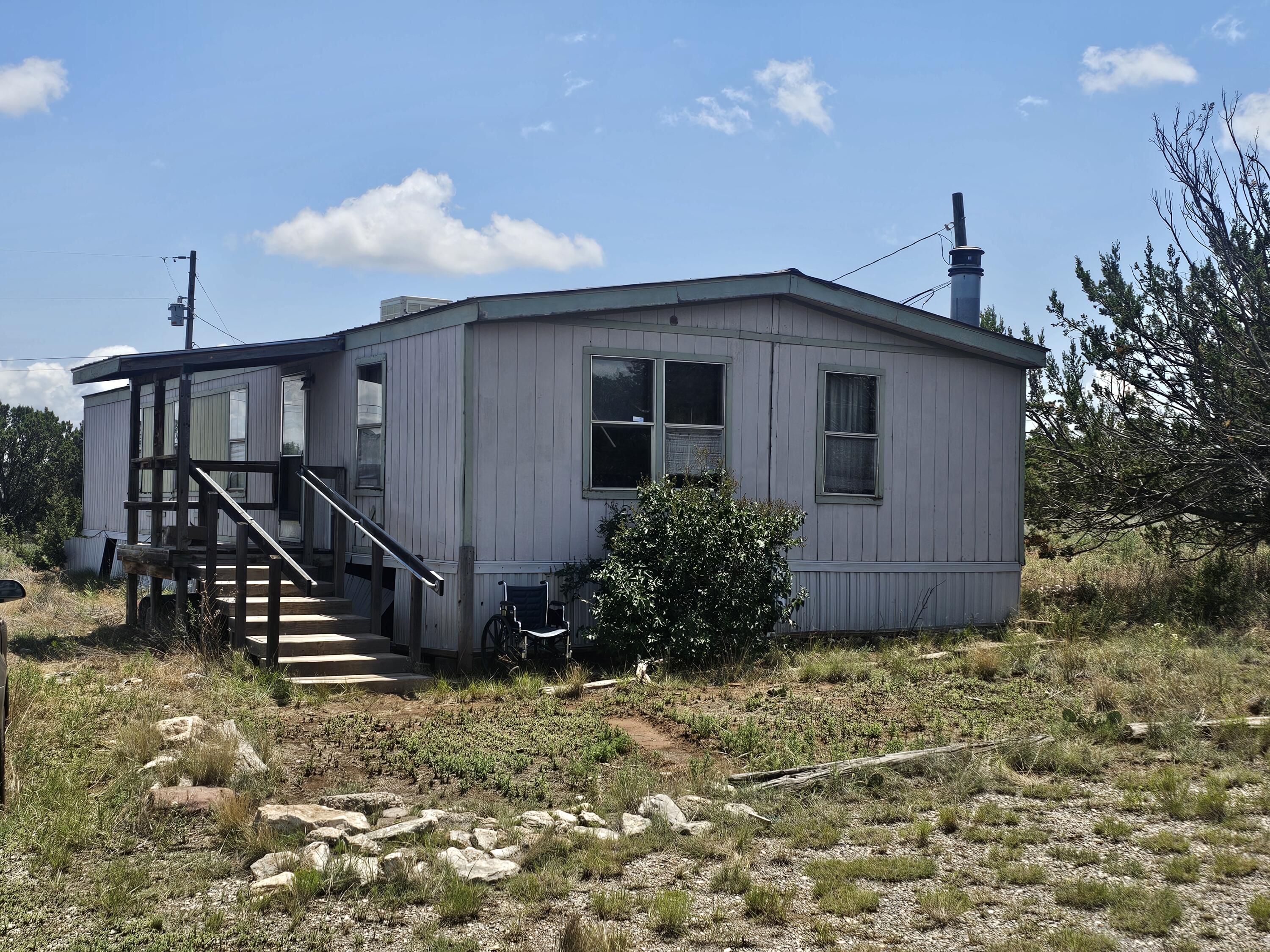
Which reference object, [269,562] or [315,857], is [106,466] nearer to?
[269,562]

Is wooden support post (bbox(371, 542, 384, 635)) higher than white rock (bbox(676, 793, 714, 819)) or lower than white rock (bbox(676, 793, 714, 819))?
higher

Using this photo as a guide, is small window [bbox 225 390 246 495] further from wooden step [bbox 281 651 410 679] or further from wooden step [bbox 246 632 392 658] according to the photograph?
wooden step [bbox 281 651 410 679]

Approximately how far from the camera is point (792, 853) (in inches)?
207

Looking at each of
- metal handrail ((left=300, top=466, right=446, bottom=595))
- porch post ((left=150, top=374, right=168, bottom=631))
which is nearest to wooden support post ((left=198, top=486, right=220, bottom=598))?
metal handrail ((left=300, top=466, right=446, bottom=595))

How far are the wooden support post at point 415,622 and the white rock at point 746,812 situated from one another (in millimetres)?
4560

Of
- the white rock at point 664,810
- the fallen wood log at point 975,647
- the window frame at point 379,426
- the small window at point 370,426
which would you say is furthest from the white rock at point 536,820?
the small window at point 370,426

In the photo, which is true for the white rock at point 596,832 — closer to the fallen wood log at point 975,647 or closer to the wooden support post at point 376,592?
the wooden support post at point 376,592

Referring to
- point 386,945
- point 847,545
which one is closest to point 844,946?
point 386,945

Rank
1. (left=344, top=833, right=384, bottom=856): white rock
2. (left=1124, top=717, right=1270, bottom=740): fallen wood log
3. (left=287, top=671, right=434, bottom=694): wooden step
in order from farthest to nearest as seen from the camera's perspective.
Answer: (left=287, top=671, right=434, bottom=694): wooden step < (left=1124, top=717, right=1270, bottom=740): fallen wood log < (left=344, top=833, right=384, bottom=856): white rock

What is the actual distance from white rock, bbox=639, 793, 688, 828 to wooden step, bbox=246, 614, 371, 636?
5159 mm

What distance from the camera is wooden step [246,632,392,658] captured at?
9.63m

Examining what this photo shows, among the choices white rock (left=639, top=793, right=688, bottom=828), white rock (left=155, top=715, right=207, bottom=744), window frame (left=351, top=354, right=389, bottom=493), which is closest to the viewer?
white rock (left=639, top=793, right=688, bottom=828)

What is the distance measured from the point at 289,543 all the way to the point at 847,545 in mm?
6098

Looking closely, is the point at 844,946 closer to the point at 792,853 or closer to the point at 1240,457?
the point at 792,853
